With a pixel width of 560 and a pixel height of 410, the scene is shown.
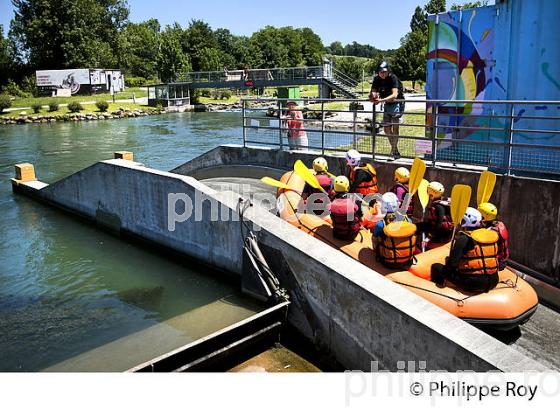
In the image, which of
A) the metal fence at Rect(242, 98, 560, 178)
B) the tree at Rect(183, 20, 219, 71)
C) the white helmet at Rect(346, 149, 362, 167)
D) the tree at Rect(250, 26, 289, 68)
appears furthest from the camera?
the tree at Rect(250, 26, 289, 68)

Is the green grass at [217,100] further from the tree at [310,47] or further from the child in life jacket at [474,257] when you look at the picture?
the child in life jacket at [474,257]

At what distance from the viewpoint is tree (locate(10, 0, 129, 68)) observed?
67.5 metres

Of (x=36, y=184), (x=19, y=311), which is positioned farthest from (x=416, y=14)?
(x=19, y=311)

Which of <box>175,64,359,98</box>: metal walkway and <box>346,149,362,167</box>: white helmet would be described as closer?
<box>346,149,362,167</box>: white helmet

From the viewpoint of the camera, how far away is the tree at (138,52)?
83.3m

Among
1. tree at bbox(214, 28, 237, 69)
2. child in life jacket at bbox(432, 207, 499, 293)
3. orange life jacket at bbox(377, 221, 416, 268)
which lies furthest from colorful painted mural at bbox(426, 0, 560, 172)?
tree at bbox(214, 28, 237, 69)

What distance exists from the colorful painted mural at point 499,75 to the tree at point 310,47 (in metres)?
101

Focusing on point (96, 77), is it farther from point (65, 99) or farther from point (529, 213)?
point (529, 213)

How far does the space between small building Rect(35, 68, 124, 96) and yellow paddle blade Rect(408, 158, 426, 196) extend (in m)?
58.5

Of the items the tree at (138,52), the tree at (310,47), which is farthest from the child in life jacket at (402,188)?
→ the tree at (310,47)

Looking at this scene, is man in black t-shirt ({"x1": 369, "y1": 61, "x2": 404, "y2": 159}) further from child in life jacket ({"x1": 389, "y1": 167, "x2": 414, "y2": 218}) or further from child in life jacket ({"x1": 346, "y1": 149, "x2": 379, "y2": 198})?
child in life jacket ({"x1": 389, "y1": 167, "x2": 414, "y2": 218})

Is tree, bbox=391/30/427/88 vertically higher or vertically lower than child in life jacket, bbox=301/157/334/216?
higher

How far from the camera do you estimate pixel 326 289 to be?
642 centimetres

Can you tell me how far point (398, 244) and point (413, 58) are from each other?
2178 inches
